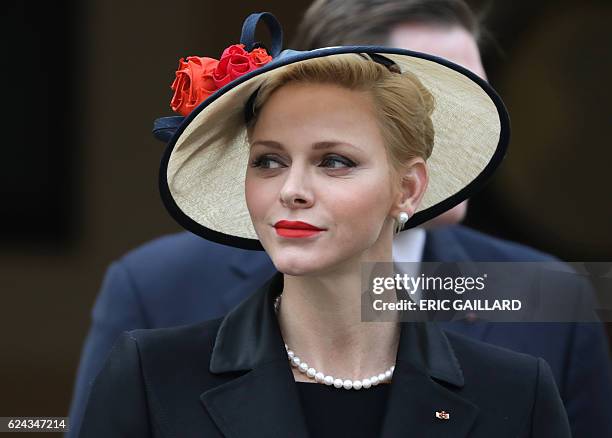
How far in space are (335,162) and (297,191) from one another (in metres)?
0.10

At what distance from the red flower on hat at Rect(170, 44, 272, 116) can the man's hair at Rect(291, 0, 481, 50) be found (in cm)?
97

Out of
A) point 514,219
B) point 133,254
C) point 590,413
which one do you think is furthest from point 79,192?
point 590,413

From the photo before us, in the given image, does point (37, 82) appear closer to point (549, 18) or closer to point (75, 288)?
point (75, 288)

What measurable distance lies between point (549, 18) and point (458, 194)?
3.51 metres

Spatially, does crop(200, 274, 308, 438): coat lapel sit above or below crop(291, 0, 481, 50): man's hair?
below

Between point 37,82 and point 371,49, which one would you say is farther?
point 37,82

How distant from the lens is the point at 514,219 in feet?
19.7

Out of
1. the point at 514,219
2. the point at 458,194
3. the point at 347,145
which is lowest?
the point at 514,219

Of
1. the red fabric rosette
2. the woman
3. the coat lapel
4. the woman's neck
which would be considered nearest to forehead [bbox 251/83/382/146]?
the woman

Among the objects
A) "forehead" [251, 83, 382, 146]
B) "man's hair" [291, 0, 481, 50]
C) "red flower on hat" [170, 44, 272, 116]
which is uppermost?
"red flower on hat" [170, 44, 272, 116]

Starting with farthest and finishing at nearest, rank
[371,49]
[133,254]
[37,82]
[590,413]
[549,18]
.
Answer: [37,82], [549,18], [133,254], [590,413], [371,49]

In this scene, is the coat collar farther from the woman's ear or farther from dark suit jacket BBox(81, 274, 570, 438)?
the woman's ear

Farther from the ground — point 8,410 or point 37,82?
point 37,82

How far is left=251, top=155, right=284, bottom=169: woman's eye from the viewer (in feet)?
7.45
